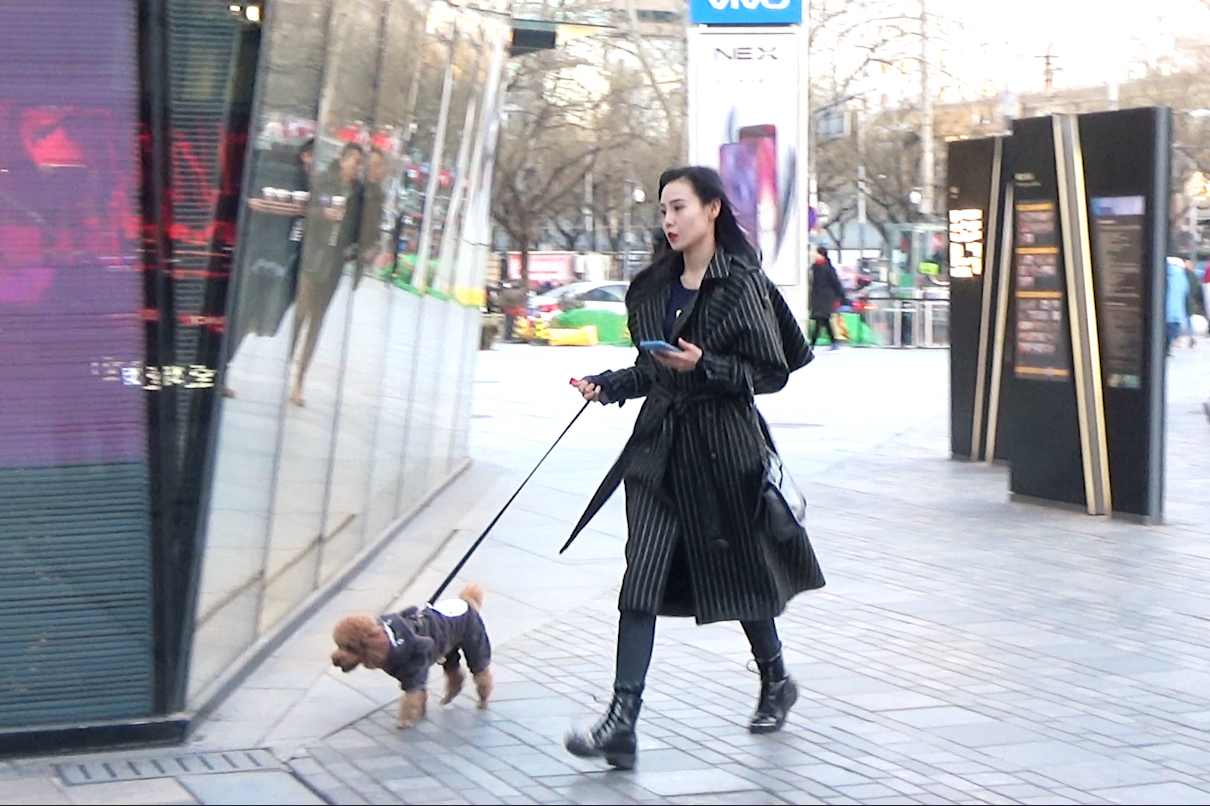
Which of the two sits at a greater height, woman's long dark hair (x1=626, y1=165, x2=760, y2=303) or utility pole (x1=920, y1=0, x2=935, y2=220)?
utility pole (x1=920, y1=0, x2=935, y2=220)

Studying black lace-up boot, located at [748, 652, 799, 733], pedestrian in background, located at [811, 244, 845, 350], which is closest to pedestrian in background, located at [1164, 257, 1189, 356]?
pedestrian in background, located at [811, 244, 845, 350]

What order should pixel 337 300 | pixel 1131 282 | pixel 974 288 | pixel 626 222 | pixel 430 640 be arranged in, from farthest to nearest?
pixel 626 222 → pixel 974 288 → pixel 1131 282 → pixel 337 300 → pixel 430 640

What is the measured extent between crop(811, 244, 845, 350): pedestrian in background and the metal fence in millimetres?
4334

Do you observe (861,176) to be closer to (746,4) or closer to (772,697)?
(746,4)

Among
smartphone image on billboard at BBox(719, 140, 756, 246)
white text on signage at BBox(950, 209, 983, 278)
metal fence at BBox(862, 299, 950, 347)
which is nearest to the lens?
smartphone image on billboard at BBox(719, 140, 756, 246)

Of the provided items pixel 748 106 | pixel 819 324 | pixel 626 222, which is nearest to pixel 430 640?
pixel 748 106

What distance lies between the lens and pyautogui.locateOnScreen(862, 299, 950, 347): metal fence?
34.1 meters

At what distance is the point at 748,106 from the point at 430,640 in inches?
304

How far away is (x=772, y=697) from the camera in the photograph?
5.78m

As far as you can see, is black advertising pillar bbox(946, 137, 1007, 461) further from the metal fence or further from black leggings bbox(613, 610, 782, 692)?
the metal fence

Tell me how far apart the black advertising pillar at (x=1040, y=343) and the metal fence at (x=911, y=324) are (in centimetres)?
2258

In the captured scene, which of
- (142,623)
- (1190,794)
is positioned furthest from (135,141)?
(1190,794)

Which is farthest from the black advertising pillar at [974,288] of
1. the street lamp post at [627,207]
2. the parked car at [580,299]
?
the street lamp post at [627,207]

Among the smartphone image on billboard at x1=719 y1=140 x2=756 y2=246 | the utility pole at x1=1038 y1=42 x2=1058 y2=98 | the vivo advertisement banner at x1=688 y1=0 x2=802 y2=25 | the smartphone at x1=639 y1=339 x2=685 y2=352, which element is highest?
the utility pole at x1=1038 y1=42 x2=1058 y2=98
